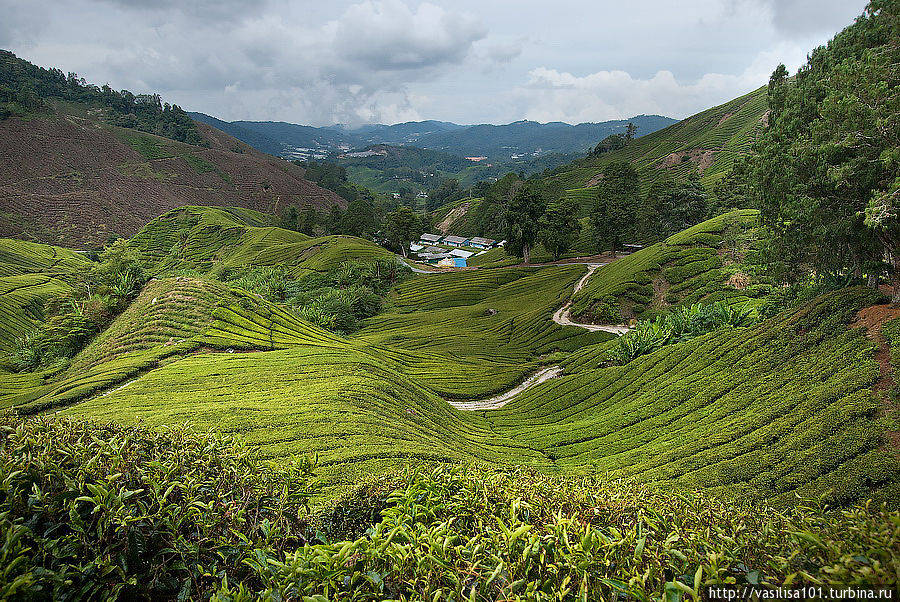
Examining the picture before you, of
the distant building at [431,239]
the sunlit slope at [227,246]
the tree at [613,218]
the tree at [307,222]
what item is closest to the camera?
the tree at [613,218]

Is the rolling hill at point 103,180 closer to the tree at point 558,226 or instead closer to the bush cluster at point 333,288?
the bush cluster at point 333,288

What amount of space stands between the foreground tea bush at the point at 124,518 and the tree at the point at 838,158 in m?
13.9

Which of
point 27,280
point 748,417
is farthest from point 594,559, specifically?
point 27,280

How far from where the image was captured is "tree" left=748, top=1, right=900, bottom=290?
1093cm

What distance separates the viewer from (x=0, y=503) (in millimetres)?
3555

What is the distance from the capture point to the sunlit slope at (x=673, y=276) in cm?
3283

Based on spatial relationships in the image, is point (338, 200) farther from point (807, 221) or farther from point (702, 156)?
point (807, 221)

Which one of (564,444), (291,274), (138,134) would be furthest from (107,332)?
(138,134)

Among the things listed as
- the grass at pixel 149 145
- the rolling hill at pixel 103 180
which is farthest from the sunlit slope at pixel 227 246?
the grass at pixel 149 145

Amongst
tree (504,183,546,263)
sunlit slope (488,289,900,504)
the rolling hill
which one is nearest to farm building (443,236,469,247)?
the rolling hill

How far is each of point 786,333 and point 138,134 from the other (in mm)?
172179

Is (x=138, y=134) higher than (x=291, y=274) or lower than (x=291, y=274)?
higher

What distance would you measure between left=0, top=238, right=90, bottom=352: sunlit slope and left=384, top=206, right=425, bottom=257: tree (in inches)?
1949

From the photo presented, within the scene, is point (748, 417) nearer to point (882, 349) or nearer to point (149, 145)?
point (882, 349)
